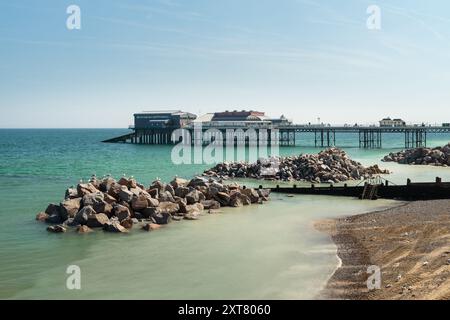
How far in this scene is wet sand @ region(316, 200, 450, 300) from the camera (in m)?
13.2

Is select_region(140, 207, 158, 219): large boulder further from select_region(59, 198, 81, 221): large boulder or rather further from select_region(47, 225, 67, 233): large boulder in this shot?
select_region(47, 225, 67, 233): large boulder

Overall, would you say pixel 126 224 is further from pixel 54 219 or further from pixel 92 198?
pixel 54 219

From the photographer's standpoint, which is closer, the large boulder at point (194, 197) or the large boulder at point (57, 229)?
the large boulder at point (57, 229)

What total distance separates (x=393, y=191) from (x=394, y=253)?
18.7 meters

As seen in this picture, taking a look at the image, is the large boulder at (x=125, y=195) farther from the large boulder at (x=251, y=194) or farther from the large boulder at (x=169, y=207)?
the large boulder at (x=251, y=194)

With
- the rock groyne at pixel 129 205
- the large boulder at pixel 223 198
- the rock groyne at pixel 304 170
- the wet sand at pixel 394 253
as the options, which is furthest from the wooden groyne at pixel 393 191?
the rock groyne at pixel 304 170

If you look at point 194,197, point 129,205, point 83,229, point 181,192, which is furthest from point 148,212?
point 181,192

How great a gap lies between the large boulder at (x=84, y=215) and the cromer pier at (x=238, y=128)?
273 feet

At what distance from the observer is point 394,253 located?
17.2 meters

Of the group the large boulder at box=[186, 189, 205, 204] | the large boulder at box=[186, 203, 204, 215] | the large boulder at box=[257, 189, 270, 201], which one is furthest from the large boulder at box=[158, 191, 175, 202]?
the large boulder at box=[257, 189, 270, 201]

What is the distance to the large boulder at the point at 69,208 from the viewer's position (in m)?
25.8

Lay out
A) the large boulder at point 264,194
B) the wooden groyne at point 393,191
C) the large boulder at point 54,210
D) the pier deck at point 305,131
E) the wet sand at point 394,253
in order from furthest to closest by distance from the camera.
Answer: the pier deck at point 305,131 → the large boulder at point 264,194 → the wooden groyne at point 393,191 → the large boulder at point 54,210 → the wet sand at point 394,253
